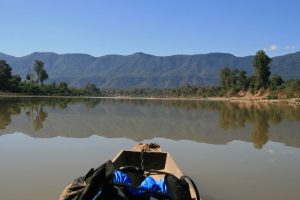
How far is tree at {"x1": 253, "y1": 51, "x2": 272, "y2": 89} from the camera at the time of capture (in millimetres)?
91500

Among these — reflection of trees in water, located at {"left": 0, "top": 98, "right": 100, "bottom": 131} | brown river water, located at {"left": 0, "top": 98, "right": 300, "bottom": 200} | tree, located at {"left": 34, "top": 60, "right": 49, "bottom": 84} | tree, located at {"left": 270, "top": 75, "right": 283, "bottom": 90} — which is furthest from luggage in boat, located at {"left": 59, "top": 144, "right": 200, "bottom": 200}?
tree, located at {"left": 34, "top": 60, "right": 49, "bottom": 84}

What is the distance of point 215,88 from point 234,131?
370 ft

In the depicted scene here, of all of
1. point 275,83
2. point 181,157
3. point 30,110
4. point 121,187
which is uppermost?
point 275,83

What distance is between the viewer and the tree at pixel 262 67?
91500 mm

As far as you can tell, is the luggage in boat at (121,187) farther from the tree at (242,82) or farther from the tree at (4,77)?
the tree at (242,82)

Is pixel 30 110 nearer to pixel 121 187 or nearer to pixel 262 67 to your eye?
pixel 121 187

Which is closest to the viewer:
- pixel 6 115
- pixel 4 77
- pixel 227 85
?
pixel 6 115

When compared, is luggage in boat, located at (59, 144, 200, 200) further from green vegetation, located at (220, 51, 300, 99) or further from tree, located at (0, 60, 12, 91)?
tree, located at (0, 60, 12, 91)

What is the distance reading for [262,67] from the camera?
304 feet

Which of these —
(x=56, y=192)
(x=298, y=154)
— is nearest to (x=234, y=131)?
(x=298, y=154)

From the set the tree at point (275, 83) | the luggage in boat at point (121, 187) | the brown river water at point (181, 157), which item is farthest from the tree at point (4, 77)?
the luggage in boat at point (121, 187)

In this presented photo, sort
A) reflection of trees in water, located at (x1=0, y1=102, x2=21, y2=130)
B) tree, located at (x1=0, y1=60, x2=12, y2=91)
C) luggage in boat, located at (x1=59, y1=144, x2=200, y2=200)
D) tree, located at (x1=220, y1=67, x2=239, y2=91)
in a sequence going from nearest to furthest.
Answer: luggage in boat, located at (x1=59, y1=144, x2=200, y2=200)
reflection of trees in water, located at (x1=0, y1=102, x2=21, y2=130)
tree, located at (x1=0, y1=60, x2=12, y2=91)
tree, located at (x1=220, y1=67, x2=239, y2=91)

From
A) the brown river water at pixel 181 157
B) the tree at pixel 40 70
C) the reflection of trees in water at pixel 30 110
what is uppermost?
the tree at pixel 40 70

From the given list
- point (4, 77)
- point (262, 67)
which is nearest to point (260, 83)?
point (262, 67)
